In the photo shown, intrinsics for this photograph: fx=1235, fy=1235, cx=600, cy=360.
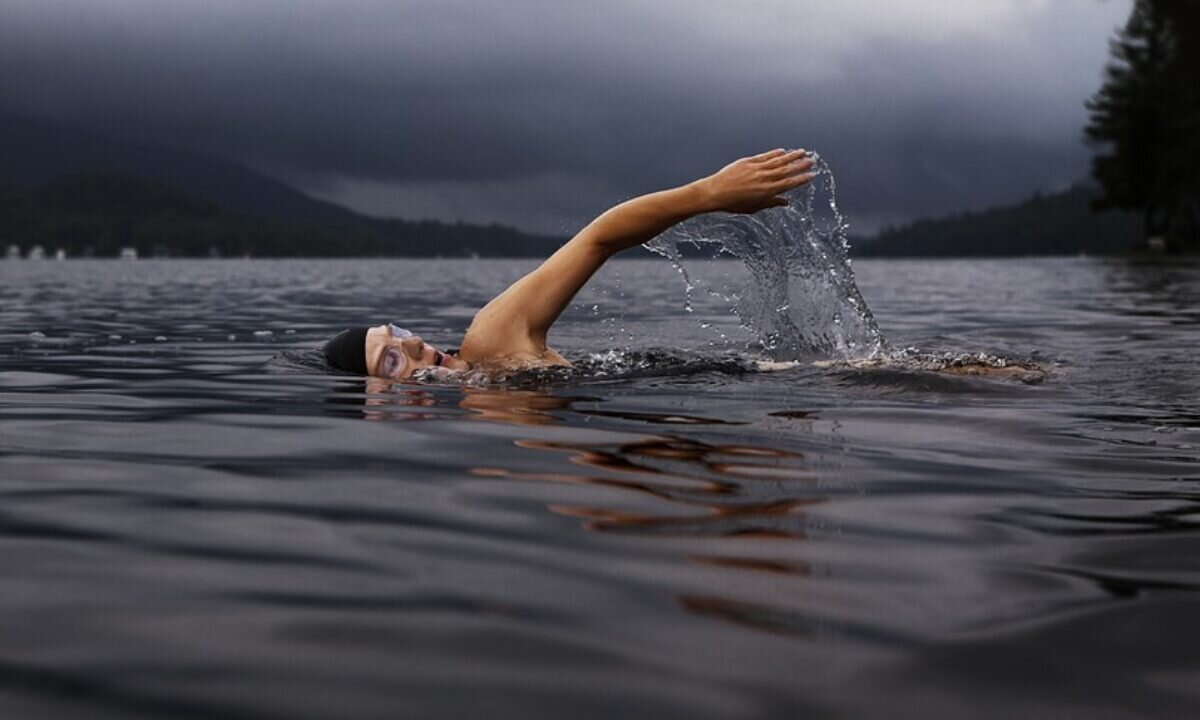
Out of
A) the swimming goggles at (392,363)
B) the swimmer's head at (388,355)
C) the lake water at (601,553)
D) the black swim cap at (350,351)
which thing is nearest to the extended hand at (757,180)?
the lake water at (601,553)

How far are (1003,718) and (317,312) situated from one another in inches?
775

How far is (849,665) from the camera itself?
2471 mm

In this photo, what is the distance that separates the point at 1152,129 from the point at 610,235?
76285 millimetres

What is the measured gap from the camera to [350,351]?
8539mm

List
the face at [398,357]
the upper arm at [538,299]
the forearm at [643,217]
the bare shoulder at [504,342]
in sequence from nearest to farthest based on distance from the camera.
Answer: the forearm at [643,217] → the upper arm at [538,299] → the bare shoulder at [504,342] → the face at [398,357]

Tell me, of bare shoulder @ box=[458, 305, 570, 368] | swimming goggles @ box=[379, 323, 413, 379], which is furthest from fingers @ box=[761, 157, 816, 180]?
swimming goggles @ box=[379, 323, 413, 379]

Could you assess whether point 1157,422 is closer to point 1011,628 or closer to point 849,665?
point 1011,628

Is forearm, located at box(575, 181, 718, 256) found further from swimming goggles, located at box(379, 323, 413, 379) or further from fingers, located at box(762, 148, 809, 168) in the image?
swimming goggles, located at box(379, 323, 413, 379)

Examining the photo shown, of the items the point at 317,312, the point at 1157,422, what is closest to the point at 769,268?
the point at 1157,422

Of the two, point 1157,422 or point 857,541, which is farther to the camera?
point 1157,422

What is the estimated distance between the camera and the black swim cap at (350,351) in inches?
335

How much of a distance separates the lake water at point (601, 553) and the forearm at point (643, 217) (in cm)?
93

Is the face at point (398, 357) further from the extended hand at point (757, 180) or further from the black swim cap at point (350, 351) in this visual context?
the extended hand at point (757, 180)

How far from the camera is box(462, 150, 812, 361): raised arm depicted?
696 centimetres
